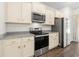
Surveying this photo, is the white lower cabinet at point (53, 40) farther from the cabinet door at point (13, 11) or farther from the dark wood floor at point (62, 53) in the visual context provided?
the cabinet door at point (13, 11)

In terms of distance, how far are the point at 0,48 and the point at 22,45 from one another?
756 mm

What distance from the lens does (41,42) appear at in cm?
384

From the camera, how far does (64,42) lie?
5.37m

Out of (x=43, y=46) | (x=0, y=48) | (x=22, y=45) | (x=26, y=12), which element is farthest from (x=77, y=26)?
(x=0, y=48)

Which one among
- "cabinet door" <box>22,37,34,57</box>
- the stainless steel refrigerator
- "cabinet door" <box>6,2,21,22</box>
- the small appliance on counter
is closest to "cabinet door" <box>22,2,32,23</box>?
"cabinet door" <box>6,2,21,22</box>

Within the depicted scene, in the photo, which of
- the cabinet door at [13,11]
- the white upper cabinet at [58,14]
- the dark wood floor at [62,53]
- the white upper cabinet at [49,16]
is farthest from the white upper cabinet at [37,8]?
the dark wood floor at [62,53]

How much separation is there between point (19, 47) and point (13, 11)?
1.13 meters

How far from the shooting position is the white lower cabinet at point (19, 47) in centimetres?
246

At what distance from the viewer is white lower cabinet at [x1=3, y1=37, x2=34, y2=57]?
8.07 ft

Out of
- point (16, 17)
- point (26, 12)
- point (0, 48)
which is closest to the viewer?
point (0, 48)

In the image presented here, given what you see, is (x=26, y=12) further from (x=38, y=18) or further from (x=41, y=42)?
(x=41, y=42)

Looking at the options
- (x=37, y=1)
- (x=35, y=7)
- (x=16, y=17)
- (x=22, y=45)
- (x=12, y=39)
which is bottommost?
(x=22, y=45)

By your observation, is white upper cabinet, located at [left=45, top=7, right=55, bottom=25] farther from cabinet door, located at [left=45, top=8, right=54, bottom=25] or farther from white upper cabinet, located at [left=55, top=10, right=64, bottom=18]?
white upper cabinet, located at [left=55, top=10, right=64, bottom=18]

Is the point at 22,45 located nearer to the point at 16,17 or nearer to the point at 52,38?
the point at 16,17
